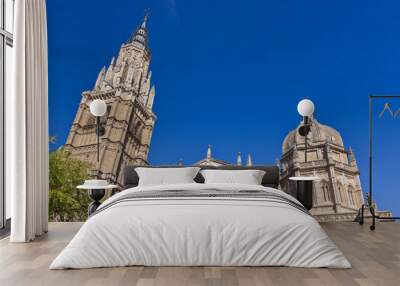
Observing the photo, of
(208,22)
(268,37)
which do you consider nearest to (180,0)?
(208,22)

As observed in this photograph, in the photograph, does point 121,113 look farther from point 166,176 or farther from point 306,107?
point 306,107

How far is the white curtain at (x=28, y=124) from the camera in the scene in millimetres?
4250

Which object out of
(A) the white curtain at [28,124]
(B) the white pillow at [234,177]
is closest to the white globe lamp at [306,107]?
(B) the white pillow at [234,177]

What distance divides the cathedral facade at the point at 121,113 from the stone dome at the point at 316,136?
2155mm

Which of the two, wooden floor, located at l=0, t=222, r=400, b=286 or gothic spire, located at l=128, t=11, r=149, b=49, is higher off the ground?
gothic spire, located at l=128, t=11, r=149, b=49

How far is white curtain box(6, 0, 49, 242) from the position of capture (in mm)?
4250

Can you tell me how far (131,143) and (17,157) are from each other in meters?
3.36

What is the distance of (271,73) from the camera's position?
683 cm

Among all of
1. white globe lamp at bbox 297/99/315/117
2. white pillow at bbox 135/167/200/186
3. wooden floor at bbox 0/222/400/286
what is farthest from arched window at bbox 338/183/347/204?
wooden floor at bbox 0/222/400/286

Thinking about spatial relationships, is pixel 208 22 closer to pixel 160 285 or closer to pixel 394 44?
pixel 394 44

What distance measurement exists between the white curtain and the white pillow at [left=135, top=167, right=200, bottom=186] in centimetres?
118

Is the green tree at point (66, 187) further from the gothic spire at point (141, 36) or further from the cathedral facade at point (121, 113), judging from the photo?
the gothic spire at point (141, 36)

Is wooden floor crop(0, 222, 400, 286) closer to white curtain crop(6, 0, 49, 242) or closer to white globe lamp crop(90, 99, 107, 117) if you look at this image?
white curtain crop(6, 0, 49, 242)

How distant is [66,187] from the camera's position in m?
7.02
